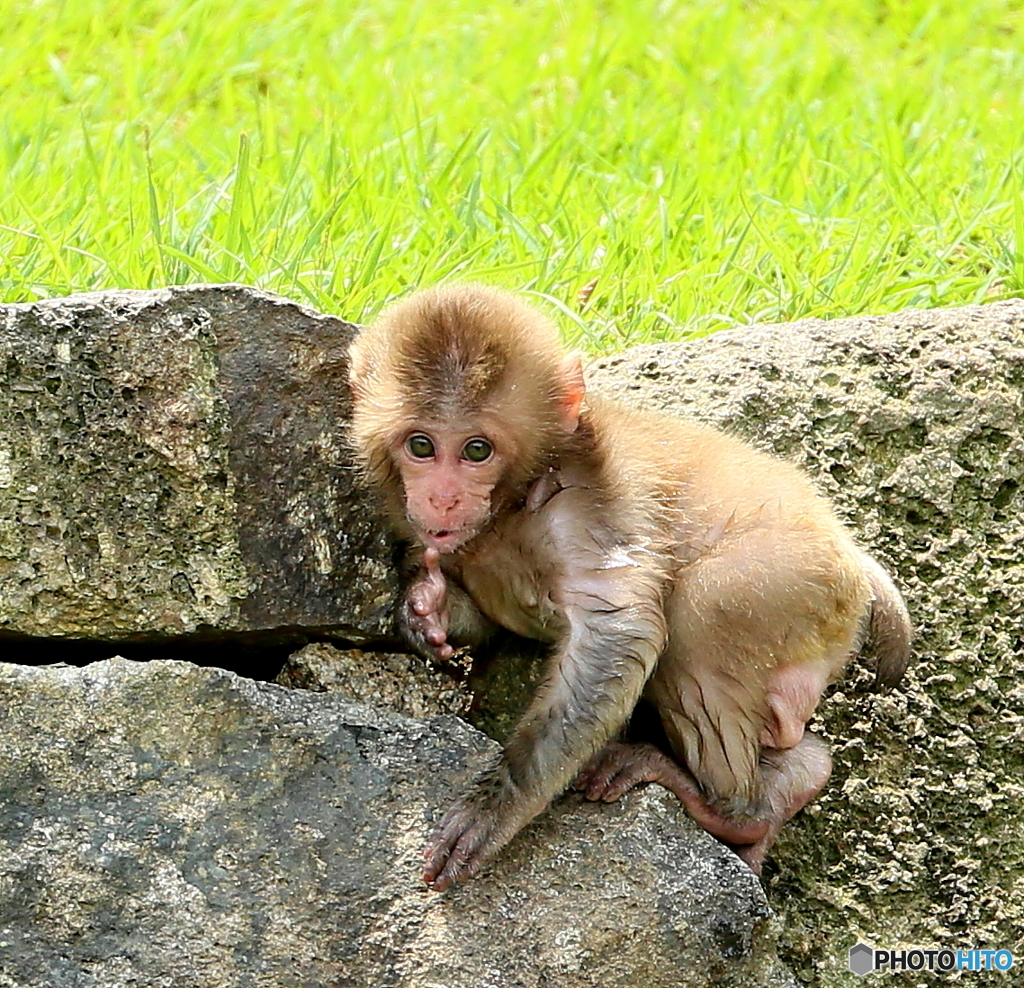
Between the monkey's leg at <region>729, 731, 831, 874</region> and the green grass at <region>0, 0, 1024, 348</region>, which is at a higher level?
the green grass at <region>0, 0, 1024, 348</region>

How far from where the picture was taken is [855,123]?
7355 mm

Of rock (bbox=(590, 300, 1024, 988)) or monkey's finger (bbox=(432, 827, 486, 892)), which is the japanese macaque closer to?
monkey's finger (bbox=(432, 827, 486, 892))

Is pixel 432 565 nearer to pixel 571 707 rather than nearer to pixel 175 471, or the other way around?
pixel 571 707

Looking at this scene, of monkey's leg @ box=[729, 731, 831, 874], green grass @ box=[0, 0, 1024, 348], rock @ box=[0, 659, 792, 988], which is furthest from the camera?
green grass @ box=[0, 0, 1024, 348]

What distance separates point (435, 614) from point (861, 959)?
4.35ft

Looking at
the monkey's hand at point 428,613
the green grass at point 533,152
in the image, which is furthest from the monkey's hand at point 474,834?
the green grass at point 533,152

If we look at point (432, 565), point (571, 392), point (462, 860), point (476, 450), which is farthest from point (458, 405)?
point (462, 860)

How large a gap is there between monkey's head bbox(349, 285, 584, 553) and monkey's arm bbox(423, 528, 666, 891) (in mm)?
286

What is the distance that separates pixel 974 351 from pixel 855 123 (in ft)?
9.71

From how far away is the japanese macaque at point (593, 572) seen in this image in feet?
12.1

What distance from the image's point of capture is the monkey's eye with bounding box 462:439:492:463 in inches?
148

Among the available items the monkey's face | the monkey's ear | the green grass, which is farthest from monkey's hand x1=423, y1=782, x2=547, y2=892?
the green grass

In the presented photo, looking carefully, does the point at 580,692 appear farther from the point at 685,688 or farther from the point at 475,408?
the point at 475,408

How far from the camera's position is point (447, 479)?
3.73 m
